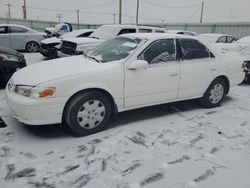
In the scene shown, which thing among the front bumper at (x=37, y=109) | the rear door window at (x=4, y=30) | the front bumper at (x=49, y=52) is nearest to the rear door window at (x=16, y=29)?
the rear door window at (x=4, y=30)

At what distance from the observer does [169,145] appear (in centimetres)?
351

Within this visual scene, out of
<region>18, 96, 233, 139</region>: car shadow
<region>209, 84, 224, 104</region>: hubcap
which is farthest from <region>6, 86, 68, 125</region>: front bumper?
<region>209, 84, 224, 104</region>: hubcap

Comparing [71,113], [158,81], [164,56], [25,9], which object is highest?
[25,9]

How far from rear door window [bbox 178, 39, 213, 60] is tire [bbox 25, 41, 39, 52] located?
969 centimetres

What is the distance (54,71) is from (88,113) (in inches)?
31.3

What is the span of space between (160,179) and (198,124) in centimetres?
182

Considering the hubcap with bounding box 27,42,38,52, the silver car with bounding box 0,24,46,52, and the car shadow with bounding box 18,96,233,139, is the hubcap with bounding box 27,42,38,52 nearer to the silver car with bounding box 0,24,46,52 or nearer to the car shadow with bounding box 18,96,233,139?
the silver car with bounding box 0,24,46,52

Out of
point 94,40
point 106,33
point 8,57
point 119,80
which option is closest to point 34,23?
point 106,33

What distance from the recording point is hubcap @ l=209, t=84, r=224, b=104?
5.04m

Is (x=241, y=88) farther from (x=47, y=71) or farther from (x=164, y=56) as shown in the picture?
(x=47, y=71)

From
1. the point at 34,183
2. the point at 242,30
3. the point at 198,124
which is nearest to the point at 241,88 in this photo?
the point at 198,124

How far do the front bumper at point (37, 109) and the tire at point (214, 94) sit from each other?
9.50ft

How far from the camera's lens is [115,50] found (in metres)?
4.33

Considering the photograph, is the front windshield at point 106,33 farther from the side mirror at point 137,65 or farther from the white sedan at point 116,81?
the side mirror at point 137,65
